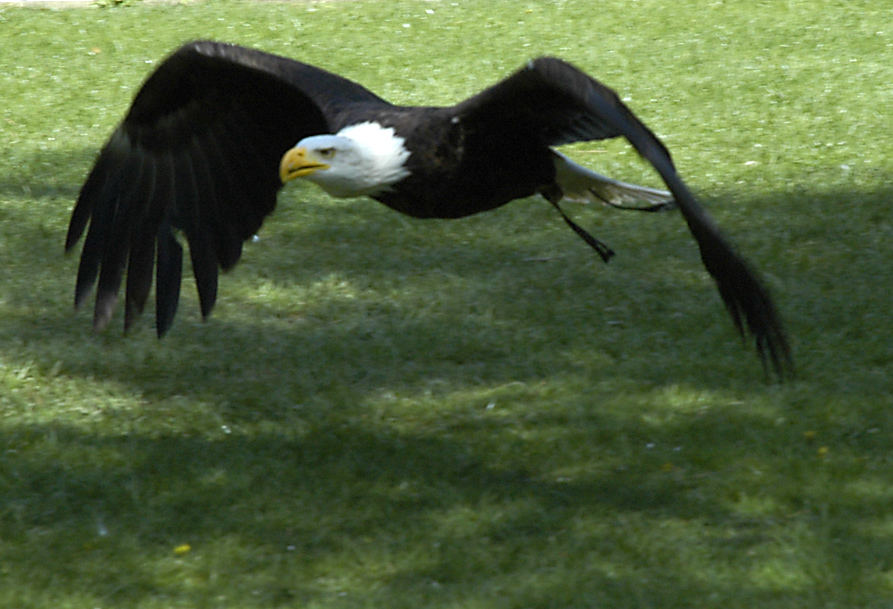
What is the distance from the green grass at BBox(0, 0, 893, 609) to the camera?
4.02m

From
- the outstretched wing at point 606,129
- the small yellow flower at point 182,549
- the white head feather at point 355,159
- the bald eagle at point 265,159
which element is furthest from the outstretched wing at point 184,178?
the small yellow flower at point 182,549

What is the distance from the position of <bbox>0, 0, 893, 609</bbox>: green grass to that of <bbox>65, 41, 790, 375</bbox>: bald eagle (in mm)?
420

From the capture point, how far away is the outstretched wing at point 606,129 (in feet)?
11.7

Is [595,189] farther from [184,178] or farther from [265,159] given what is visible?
[184,178]

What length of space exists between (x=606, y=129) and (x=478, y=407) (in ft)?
4.00

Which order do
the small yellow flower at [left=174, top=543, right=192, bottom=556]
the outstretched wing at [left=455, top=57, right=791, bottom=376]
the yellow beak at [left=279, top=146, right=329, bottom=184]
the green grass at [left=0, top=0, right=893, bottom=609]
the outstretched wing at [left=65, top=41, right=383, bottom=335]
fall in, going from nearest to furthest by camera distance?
1. the outstretched wing at [left=455, top=57, right=791, bottom=376]
2. the green grass at [left=0, top=0, right=893, bottom=609]
3. the small yellow flower at [left=174, top=543, right=192, bottom=556]
4. the yellow beak at [left=279, top=146, right=329, bottom=184]
5. the outstretched wing at [left=65, top=41, right=383, bottom=335]

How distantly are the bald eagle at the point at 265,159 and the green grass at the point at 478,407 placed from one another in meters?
0.42

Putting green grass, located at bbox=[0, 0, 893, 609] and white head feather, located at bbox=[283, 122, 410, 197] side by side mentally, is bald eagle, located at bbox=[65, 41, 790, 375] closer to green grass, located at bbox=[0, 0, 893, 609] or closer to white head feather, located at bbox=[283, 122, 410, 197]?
white head feather, located at bbox=[283, 122, 410, 197]

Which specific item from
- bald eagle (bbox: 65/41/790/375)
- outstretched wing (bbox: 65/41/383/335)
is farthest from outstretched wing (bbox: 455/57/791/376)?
outstretched wing (bbox: 65/41/383/335)

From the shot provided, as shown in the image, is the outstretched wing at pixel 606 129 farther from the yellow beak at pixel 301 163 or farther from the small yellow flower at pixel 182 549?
the small yellow flower at pixel 182 549

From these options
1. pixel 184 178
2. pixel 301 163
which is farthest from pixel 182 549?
A: pixel 184 178

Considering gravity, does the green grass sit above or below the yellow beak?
below

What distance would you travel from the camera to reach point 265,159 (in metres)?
5.36

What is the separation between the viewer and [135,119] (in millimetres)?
5398
